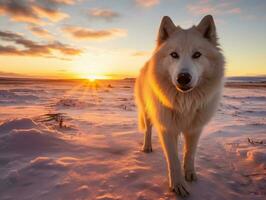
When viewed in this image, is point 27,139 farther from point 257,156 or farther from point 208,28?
point 257,156

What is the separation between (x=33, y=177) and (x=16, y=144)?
1.11m

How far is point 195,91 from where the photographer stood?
127 inches

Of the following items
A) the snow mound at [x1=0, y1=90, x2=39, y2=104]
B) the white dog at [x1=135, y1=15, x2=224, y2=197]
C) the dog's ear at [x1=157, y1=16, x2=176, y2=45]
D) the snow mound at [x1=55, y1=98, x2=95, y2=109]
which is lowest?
the snow mound at [x1=55, y1=98, x2=95, y2=109]

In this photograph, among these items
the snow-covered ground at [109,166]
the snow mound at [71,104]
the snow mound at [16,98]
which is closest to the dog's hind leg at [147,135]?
the snow-covered ground at [109,166]

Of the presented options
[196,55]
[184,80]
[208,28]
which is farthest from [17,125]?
[208,28]

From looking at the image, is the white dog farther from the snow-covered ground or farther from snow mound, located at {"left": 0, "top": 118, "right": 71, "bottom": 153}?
snow mound, located at {"left": 0, "top": 118, "right": 71, "bottom": 153}

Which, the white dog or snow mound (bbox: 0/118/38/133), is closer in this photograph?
the white dog

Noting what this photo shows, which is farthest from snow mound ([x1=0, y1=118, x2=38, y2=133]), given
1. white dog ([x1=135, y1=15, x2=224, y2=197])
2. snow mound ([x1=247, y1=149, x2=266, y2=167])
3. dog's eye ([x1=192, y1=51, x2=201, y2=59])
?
snow mound ([x1=247, y1=149, x2=266, y2=167])

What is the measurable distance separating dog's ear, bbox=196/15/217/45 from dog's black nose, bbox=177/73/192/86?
3.68 feet

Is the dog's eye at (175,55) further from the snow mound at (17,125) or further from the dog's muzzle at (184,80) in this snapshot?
the snow mound at (17,125)

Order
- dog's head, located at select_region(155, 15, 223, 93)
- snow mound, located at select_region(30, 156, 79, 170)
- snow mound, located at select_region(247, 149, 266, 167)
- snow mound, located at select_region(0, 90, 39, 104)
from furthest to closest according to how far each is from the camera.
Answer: snow mound, located at select_region(0, 90, 39, 104) < snow mound, located at select_region(247, 149, 266, 167) < snow mound, located at select_region(30, 156, 79, 170) < dog's head, located at select_region(155, 15, 223, 93)

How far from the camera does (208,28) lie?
3.62 metres

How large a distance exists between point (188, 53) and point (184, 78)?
A: 0.49m

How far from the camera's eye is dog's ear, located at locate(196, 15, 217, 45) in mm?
3588
